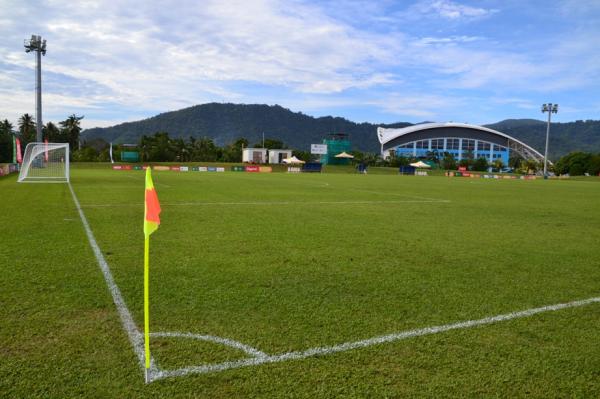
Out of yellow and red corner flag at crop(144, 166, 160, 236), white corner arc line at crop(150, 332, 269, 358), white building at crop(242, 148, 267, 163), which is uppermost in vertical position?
white building at crop(242, 148, 267, 163)

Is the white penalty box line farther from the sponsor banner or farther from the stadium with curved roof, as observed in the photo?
the stadium with curved roof

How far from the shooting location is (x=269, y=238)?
326 inches

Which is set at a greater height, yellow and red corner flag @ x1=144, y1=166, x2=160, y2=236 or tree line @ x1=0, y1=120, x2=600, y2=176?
tree line @ x1=0, y1=120, x2=600, y2=176

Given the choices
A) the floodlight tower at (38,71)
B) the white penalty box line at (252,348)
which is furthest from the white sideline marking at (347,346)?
the floodlight tower at (38,71)

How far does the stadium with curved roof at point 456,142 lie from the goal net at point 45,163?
386 feet

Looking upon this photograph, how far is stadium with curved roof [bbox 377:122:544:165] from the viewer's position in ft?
447

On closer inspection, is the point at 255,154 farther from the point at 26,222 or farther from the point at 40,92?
the point at 26,222

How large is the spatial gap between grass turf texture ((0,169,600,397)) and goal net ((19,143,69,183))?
685 inches

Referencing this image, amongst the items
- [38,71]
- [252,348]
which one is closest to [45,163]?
[38,71]

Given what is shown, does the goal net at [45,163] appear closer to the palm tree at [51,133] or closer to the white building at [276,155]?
the palm tree at [51,133]

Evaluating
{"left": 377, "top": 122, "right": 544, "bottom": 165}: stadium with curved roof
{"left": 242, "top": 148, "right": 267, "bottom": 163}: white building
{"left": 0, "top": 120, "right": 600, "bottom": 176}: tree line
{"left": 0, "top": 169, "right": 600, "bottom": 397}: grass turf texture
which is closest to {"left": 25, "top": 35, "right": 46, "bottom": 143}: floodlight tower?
{"left": 0, "top": 169, "right": 600, "bottom": 397}: grass turf texture

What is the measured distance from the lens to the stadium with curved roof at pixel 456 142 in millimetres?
136125

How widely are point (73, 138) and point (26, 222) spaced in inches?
3729

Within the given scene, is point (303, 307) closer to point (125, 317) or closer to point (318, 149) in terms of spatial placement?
point (125, 317)
